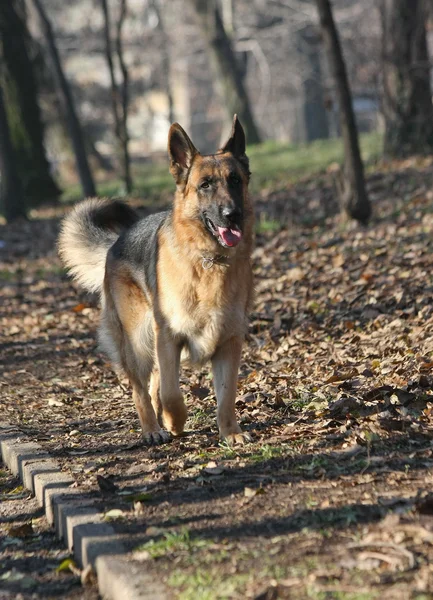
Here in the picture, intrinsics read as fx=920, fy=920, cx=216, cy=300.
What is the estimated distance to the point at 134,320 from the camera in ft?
22.3

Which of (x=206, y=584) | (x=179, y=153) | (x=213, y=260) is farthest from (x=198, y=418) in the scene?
(x=206, y=584)

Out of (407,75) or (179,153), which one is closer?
(179,153)

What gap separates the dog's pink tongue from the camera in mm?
5949

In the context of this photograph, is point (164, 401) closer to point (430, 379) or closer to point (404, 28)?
point (430, 379)

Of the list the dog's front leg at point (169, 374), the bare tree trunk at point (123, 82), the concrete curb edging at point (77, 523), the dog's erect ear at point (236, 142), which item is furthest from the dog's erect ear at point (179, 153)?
the bare tree trunk at point (123, 82)

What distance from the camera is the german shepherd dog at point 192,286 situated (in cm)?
602

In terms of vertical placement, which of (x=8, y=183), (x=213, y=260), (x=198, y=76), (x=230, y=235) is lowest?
(x=198, y=76)

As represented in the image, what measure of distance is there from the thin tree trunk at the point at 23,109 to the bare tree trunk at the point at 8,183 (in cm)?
270

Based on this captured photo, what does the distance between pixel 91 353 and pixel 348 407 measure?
431 cm

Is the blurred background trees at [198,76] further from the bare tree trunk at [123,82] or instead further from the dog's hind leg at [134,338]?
the dog's hind leg at [134,338]

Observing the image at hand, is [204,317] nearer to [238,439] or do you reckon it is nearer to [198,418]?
[238,439]

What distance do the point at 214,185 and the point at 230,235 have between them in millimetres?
358

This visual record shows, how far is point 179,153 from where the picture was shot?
634 cm

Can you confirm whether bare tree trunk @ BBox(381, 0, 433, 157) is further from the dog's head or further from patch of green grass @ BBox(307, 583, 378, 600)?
patch of green grass @ BBox(307, 583, 378, 600)
